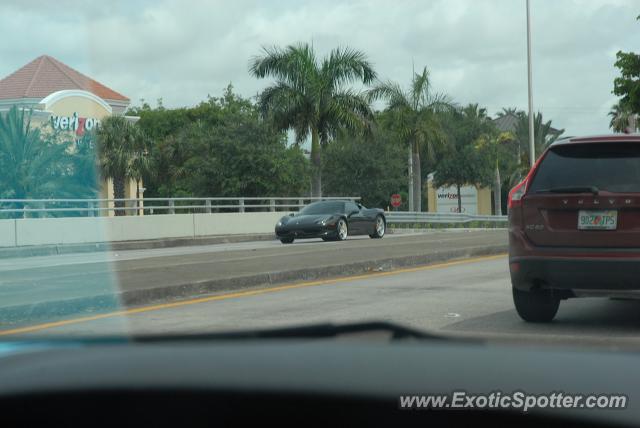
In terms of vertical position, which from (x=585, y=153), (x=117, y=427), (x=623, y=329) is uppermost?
(x=585, y=153)

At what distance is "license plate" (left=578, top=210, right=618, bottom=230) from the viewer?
761cm

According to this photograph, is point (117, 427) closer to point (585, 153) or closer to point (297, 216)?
point (585, 153)

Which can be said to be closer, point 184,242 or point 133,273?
point 133,273

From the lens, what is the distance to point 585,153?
7.85m

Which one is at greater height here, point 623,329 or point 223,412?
point 223,412

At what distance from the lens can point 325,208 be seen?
27562 mm

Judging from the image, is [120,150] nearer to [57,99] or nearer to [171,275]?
[57,99]

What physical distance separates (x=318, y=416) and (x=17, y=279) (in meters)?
12.6

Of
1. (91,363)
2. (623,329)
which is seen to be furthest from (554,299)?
(91,363)

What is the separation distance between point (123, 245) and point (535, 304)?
783 inches

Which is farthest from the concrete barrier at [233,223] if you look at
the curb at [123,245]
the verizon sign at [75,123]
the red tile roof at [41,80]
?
the red tile roof at [41,80]

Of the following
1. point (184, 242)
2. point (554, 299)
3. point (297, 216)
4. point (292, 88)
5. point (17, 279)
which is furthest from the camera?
point (292, 88)

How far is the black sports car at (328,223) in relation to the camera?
2638 cm

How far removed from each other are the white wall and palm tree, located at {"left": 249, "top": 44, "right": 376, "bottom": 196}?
6443 millimetres
